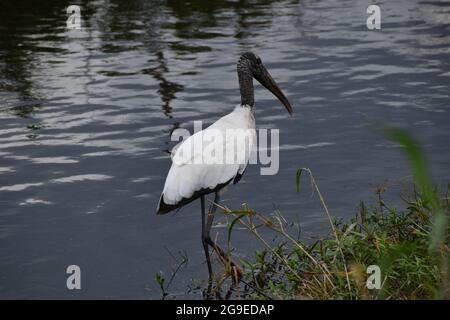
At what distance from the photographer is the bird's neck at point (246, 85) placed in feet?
23.4

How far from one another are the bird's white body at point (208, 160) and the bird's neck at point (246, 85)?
1.15 ft

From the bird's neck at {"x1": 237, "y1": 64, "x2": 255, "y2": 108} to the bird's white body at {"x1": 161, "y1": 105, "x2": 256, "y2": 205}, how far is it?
349mm

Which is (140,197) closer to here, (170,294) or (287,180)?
(287,180)

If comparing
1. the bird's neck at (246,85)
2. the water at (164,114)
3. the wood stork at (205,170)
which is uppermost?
the bird's neck at (246,85)

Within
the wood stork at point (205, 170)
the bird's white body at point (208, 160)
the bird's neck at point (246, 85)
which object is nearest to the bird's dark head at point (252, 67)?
the bird's neck at point (246, 85)

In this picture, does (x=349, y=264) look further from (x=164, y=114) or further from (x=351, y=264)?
(x=164, y=114)

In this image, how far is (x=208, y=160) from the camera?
6418 mm

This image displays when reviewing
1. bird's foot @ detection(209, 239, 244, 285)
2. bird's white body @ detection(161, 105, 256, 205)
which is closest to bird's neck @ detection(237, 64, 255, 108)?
bird's white body @ detection(161, 105, 256, 205)

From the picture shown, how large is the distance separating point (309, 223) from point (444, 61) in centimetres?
617

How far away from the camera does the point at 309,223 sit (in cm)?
735

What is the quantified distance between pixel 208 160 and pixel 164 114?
15.4ft

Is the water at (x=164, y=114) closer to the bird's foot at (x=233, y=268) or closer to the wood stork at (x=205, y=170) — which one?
the bird's foot at (x=233, y=268)

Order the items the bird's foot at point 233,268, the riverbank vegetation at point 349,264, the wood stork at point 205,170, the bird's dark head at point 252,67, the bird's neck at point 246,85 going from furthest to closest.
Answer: the bird's dark head at point 252,67
the bird's neck at point 246,85
the wood stork at point 205,170
the bird's foot at point 233,268
the riverbank vegetation at point 349,264
